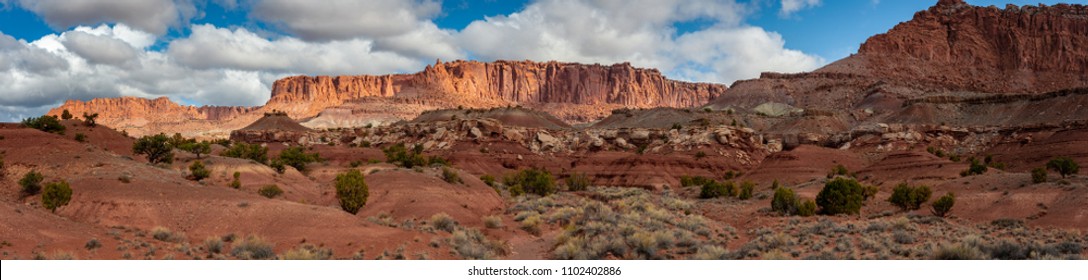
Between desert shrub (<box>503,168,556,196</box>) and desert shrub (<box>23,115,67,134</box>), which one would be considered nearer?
desert shrub (<box>23,115,67,134</box>)

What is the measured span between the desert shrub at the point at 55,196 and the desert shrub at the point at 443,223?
12549mm

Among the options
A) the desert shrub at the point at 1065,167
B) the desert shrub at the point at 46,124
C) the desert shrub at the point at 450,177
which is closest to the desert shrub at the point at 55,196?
the desert shrub at the point at 450,177

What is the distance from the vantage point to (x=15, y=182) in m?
29.2

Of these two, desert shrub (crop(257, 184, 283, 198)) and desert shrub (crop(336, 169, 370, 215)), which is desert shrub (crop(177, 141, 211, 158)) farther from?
desert shrub (crop(336, 169, 370, 215))

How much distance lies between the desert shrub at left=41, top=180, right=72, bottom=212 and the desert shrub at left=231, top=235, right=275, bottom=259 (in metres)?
9.10

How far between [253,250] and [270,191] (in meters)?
15.8

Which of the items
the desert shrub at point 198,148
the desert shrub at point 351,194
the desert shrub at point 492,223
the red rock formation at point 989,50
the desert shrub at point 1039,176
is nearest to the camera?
the desert shrub at point 492,223

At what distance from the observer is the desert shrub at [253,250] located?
19.3 meters

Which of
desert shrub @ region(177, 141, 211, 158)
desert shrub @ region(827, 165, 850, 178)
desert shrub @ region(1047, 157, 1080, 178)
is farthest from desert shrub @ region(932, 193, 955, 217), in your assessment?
desert shrub @ region(177, 141, 211, 158)

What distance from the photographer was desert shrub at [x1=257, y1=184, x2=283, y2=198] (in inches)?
1346

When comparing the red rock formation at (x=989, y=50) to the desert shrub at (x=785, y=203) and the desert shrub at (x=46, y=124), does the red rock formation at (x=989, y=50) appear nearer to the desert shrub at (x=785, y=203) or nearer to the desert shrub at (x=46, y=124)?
the desert shrub at (x=785, y=203)

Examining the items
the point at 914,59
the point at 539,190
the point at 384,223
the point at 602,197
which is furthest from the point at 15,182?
the point at 914,59

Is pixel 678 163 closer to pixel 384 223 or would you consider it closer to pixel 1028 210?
pixel 1028 210

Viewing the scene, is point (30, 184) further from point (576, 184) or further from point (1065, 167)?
point (1065, 167)
